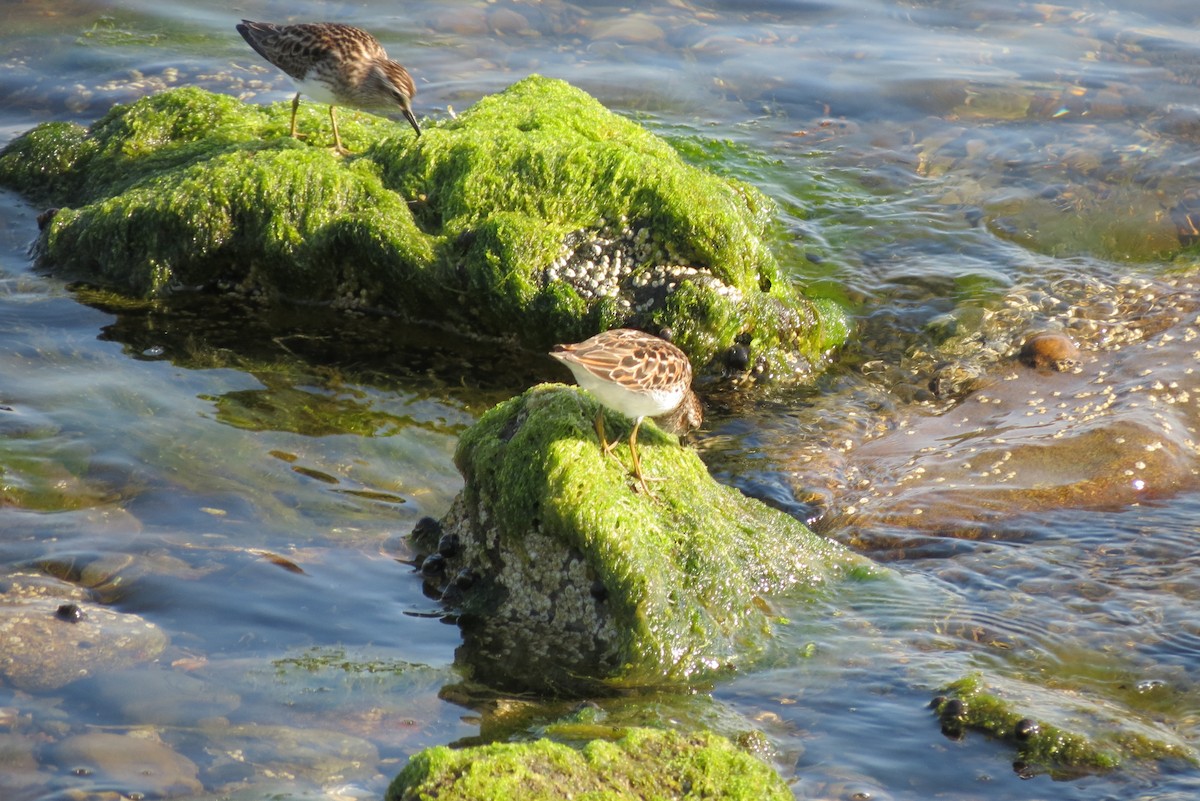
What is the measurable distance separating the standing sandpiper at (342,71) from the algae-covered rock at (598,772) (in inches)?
204

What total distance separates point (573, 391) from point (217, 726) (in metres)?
1.94

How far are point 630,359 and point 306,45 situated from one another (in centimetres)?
487

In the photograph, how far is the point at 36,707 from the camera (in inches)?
169

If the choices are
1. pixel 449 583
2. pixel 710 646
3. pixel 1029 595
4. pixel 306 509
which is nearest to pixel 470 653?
pixel 449 583

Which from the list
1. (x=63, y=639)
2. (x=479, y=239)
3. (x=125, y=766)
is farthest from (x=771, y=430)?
(x=125, y=766)

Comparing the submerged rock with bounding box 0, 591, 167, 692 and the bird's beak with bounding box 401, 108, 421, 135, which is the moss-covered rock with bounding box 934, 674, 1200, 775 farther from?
the bird's beak with bounding box 401, 108, 421, 135

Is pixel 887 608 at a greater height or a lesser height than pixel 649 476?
lesser

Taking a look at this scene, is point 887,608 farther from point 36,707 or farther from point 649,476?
point 36,707

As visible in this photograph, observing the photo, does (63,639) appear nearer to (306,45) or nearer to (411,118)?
(411,118)

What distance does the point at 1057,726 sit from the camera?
4488mm

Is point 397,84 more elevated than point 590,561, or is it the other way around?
point 397,84

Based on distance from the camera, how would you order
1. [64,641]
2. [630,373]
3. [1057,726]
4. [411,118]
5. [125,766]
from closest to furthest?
[125,766] → [1057,726] → [64,641] → [630,373] → [411,118]

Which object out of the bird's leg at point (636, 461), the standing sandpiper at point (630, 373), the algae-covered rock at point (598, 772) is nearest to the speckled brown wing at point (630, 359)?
the standing sandpiper at point (630, 373)

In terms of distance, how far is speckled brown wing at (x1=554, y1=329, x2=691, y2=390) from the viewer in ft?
15.4
